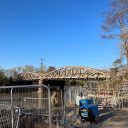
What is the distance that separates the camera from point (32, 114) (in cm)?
1227

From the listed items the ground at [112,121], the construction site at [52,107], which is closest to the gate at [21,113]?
the construction site at [52,107]

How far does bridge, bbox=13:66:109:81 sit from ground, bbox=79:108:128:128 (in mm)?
39896

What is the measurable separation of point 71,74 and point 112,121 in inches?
2140

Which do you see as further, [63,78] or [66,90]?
[63,78]

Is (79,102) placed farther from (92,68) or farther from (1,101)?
(92,68)

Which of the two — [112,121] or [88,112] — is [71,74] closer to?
[112,121]

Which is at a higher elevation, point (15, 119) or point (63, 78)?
point (63, 78)

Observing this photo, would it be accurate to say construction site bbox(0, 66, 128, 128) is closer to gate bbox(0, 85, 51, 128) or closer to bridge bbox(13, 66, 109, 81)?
gate bbox(0, 85, 51, 128)

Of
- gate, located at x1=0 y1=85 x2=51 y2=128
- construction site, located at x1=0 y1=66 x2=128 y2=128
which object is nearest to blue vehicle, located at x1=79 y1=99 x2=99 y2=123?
construction site, located at x1=0 y1=66 x2=128 y2=128

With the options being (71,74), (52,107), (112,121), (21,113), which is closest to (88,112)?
(112,121)

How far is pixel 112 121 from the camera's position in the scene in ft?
48.7

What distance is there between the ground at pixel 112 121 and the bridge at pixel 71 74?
131ft

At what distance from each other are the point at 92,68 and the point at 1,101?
51.2 metres

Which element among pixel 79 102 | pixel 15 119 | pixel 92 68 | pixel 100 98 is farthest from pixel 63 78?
pixel 15 119
